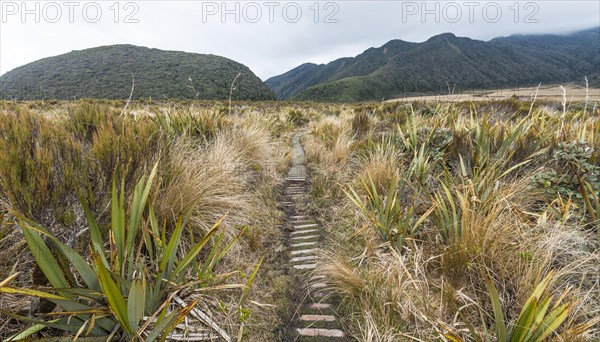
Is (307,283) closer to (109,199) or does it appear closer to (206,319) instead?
(206,319)

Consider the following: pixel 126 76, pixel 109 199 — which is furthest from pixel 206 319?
pixel 126 76

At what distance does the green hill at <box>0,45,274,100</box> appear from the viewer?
2335 inches

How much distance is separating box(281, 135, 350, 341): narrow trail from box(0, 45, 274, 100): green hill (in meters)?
54.9

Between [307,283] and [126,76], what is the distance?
81923mm

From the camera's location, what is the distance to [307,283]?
2404 millimetres

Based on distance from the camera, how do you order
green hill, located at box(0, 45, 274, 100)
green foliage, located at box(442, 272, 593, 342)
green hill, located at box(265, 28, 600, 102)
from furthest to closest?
green hill, located at box(265, 28, 600, 102)
green hill, located at box(0, 45, 274, 100)
green foliage, located at box(442, 272, 593, 342)

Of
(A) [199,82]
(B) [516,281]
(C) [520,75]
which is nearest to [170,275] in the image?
(B) [516,281]

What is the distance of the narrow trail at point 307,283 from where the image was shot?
192cm

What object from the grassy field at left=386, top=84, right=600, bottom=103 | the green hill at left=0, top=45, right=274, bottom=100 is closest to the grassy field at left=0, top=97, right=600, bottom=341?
the grassy field at left=386, top=84, right=600, bottom=103

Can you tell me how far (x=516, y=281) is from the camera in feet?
5.88

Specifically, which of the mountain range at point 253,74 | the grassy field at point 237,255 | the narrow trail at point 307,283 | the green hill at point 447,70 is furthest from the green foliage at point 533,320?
the green hill at point 447,70

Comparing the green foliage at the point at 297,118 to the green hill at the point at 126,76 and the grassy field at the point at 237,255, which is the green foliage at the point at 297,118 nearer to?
the grassy field at the point at 237,255

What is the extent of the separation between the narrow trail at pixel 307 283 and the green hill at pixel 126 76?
5489 centimetres

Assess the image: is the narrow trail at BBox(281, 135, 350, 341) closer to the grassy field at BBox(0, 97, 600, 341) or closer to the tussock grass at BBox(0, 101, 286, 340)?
the grassy field at BBox(0, 97, 600, 341)
